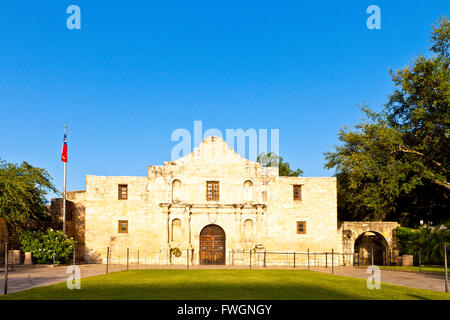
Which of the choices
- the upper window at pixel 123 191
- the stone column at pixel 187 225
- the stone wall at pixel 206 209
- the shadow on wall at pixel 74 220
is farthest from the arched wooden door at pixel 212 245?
the shadow on wall at pixel 74 220

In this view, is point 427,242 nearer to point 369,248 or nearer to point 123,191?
point 369,248

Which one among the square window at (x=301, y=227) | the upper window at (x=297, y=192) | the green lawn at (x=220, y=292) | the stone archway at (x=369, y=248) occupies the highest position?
the upper window at (x=297, y=192)

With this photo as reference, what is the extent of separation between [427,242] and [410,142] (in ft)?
23.2

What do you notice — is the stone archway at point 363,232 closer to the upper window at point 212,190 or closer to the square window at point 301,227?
the square window at point 301,227

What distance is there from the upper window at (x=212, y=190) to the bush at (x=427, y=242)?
13625 mm

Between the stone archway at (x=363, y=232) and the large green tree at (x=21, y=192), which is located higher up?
the large green tree at (x=21, y=192)

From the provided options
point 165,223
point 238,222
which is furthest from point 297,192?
point 165,223

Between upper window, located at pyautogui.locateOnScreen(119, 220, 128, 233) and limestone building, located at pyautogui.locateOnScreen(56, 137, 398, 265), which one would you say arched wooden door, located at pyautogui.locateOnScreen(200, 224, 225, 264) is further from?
upper window, located at pyautogui.locateOnScreen(119, 220, 128, 233)

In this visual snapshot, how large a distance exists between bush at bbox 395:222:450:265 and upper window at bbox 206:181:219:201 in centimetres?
1363

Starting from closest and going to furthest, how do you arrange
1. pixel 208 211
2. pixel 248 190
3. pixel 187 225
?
pixel 187 225
pixel 208 211
pixel 248 190

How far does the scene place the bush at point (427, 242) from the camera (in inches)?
1198

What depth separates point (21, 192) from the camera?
2919cm

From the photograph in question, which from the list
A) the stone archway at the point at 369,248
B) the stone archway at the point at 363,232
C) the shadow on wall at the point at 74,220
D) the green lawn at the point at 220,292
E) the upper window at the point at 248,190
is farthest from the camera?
the stone archway at the point at 369,248
